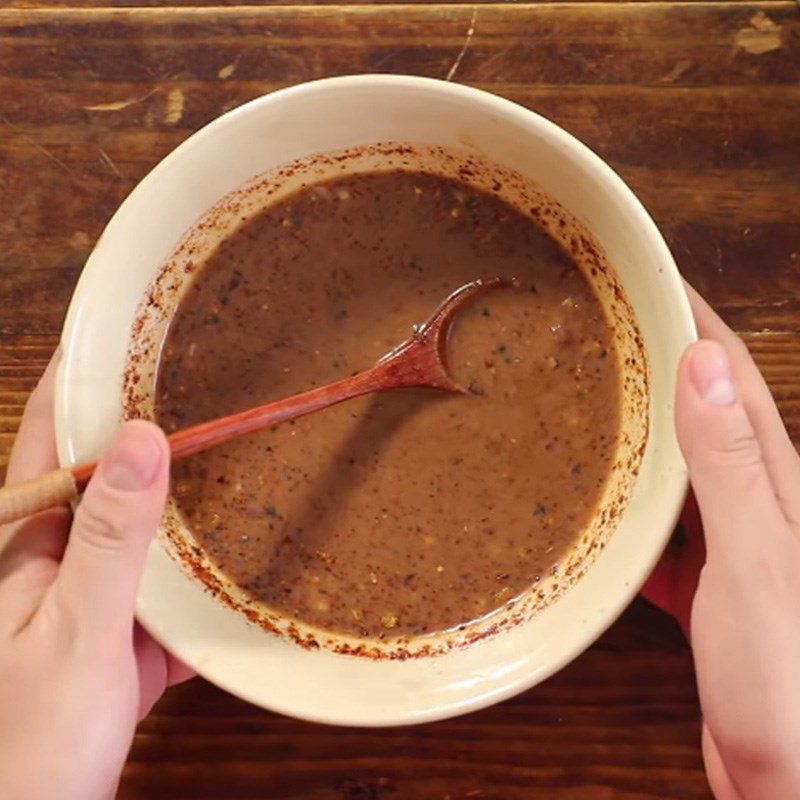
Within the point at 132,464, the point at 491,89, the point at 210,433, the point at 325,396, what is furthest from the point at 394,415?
the point at 491,89

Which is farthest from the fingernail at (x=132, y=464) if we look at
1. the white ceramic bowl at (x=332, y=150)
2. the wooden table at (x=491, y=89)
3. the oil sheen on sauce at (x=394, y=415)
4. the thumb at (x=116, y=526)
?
the wooden table at (x=491, y=89)

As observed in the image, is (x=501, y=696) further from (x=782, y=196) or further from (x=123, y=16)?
(x=123, y=16)

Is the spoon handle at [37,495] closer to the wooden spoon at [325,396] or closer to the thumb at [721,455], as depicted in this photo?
the wooden spoon at [325,396]

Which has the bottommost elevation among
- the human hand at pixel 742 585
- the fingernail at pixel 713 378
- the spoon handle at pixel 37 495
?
the human hand at pixel 742 585

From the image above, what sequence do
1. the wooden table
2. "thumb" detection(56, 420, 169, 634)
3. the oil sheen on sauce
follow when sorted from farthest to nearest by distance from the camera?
the wooden table
the oil sheen on sauce
"thumb" detection(56, 420, 169, 634)

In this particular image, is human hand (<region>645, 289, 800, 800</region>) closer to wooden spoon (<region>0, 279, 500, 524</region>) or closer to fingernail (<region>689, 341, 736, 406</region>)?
fingernail (<region>689, 341, 736, 406</region>)

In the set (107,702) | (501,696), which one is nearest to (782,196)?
(501,696)

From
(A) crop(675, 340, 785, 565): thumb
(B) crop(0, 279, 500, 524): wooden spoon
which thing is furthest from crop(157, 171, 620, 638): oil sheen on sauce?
(A) crop(675, 340, 785, 565): thumb
